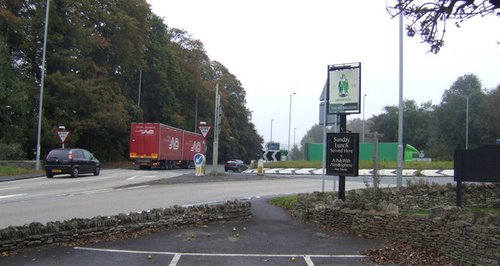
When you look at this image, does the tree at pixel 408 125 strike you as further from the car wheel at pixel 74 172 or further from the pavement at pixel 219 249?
the pavement at pixel 219 249

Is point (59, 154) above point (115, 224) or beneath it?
above

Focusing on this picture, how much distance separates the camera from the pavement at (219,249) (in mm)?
7953

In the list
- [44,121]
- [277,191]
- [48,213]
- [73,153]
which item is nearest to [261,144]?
[44,121]

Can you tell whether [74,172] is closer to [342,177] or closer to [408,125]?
[342,177]

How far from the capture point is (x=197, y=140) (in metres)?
58.7

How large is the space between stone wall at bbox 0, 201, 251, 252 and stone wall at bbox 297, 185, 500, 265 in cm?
203

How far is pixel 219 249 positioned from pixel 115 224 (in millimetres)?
2292

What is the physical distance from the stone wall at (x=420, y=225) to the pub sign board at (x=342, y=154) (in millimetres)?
848

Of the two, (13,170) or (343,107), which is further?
(13,170)

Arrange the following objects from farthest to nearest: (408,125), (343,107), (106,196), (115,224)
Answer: (408,125)
(106,196)
(343,107)
(115,224)

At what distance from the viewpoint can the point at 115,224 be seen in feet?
32.6

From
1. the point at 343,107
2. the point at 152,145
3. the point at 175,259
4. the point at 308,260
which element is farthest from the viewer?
the point at 152,145

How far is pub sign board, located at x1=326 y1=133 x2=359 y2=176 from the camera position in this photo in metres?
13.1

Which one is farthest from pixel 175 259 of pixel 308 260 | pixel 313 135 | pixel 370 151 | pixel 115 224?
pixel 313 135
